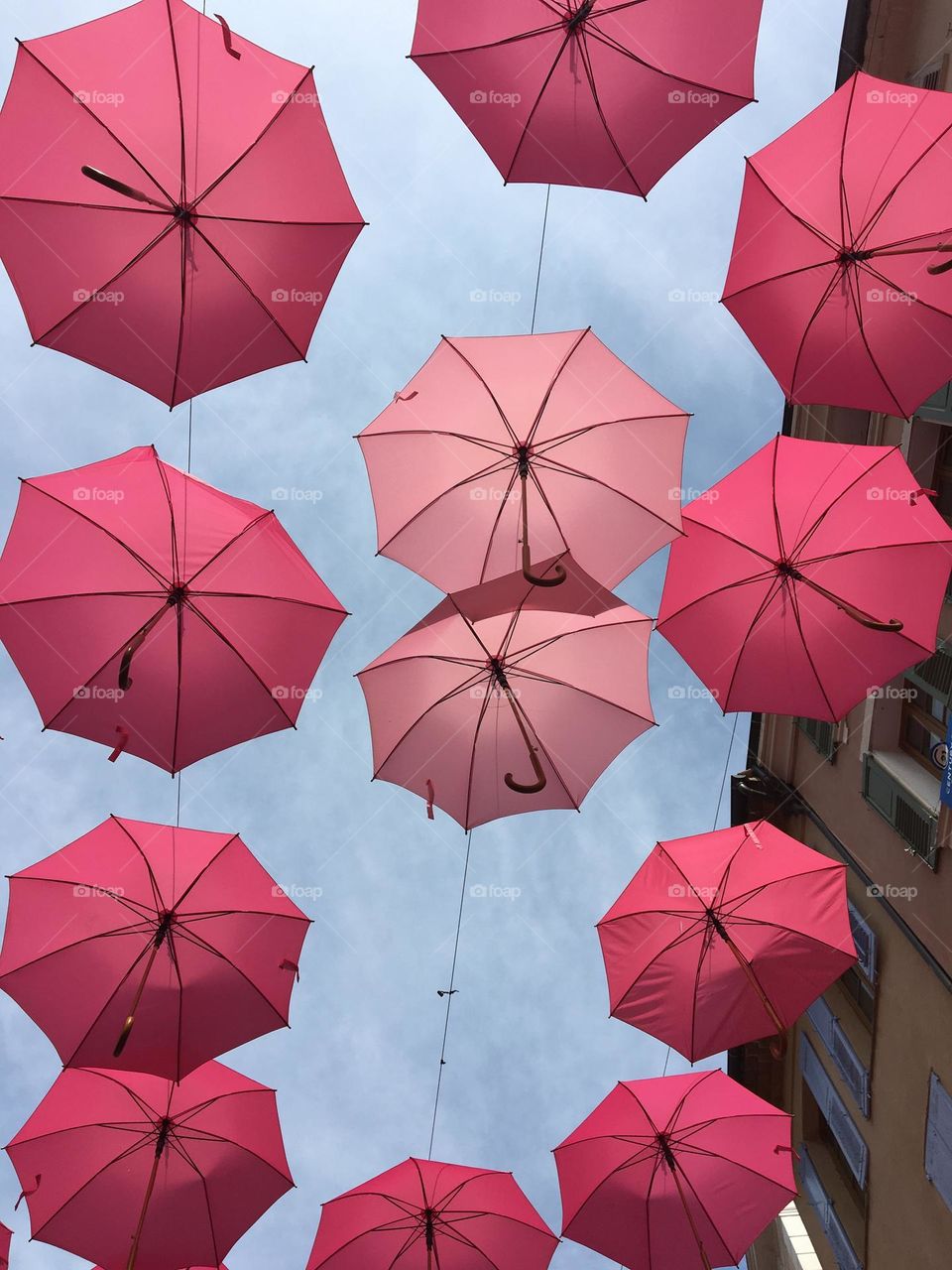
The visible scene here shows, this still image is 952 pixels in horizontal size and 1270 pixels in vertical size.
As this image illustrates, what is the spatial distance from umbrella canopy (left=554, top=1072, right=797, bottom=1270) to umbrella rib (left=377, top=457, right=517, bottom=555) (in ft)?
21.1

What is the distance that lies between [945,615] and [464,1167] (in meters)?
7.87

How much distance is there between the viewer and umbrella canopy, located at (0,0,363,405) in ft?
27.4

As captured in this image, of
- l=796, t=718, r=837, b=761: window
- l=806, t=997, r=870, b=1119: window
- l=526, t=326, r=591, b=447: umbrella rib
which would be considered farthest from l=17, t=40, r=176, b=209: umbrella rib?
l=806, t=997, r=870, b=1119: window

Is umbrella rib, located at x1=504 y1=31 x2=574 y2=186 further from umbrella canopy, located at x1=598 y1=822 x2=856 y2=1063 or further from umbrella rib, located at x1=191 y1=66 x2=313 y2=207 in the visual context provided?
umbrella canopy, located at x1=598 y1=822 x2=856 y2=1063

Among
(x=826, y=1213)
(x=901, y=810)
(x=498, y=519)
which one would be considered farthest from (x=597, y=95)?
(x=826, y=1213)

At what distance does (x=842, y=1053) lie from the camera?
502 inches

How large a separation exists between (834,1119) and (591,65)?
12.4m

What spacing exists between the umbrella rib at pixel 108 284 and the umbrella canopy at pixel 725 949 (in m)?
7.65

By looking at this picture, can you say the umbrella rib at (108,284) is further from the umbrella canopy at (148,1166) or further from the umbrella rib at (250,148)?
the umbrella canopy at (148,1166)

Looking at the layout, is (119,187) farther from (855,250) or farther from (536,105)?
(855,250)

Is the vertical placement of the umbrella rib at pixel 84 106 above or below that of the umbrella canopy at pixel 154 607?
above

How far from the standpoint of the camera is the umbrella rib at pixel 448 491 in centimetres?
941

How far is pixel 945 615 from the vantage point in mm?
10648

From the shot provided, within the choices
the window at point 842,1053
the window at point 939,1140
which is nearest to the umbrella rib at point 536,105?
the window at point 939,1140
